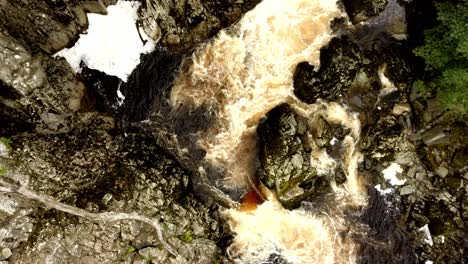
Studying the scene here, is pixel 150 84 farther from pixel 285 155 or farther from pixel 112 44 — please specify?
pixel 285 155

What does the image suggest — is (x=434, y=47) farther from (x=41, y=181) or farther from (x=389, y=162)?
(x=41, y=181)

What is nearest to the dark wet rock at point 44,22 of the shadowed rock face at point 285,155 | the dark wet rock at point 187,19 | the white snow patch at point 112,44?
Result: the white snow patch at point 112,44

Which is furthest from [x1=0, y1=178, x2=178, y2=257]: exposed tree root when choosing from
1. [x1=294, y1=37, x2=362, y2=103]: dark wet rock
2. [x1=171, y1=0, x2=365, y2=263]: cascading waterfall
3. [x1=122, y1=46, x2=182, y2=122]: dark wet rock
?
[x1=294, y1=37, x2=362, y2=103]: dark wet rock

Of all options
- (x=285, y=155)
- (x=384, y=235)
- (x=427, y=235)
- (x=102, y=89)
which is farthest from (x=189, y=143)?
(x=427, y=235)

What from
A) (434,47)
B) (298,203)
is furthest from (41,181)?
(434,47)

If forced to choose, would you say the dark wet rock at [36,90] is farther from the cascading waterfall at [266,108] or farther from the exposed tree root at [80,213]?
the cascading waterfall at [266,108]

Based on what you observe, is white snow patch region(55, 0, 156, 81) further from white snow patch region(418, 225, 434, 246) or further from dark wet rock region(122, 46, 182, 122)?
white snow patch region(418, 225, 434, 246)
